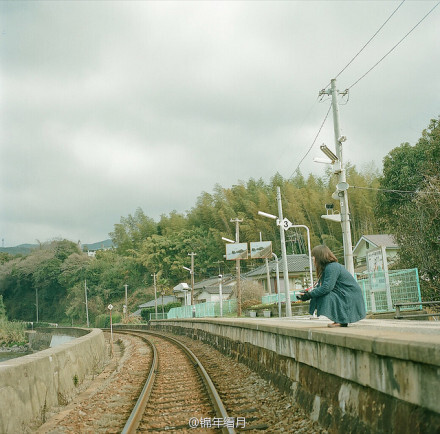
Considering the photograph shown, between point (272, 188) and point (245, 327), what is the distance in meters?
51.6

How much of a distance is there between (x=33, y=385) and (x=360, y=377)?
12.9ft

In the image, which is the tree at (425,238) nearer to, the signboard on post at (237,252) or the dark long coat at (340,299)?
the signboard on post at (237,252)

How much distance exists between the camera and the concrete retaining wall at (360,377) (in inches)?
122

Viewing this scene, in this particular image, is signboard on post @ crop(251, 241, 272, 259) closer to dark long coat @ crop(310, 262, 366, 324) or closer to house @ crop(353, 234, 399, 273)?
house @ crop(353, 234, 399, 273)

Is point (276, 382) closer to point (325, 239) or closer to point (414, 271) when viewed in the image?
point (414, 271)

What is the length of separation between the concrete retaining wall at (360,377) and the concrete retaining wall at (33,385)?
10.3ft

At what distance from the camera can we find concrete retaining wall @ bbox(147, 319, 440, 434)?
3092 mm

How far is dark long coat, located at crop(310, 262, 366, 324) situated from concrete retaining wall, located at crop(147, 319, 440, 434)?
387 millimetres

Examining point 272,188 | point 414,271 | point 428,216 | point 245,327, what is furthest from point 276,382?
point 272,188

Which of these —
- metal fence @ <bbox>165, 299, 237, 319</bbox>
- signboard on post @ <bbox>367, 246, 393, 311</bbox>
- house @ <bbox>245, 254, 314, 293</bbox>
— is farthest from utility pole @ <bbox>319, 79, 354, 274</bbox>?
house @ <bbox>245, 254, 314, 293</bbox>

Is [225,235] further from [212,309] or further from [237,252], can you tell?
[237,252]

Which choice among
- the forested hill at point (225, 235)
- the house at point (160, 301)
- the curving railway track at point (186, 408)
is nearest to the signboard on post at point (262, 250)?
the forested hill at point (225, 235)

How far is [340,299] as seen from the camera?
5.74 meters

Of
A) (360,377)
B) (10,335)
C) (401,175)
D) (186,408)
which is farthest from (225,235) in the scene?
(360,377)
